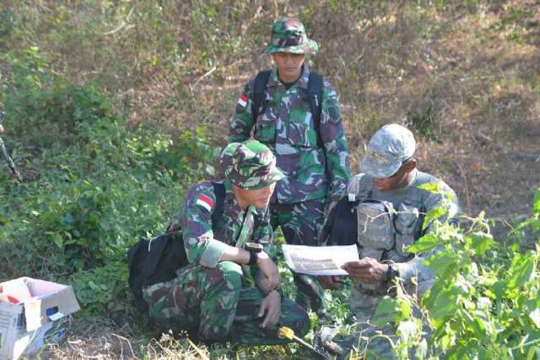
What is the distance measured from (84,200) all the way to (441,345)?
2.85m

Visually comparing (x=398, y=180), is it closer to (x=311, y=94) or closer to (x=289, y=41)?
(x=311, y=94)

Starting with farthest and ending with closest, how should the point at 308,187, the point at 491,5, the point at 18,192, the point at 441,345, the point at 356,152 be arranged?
the point at 491,5 < the point at 356,152 < the point at 18,192 < the point at 308,187 < the point at 441,345

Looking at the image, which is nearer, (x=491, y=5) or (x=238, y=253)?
(x=238, y=253)

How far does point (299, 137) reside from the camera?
17.8ft

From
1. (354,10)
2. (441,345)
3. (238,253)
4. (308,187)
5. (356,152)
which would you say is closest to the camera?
(441,345)

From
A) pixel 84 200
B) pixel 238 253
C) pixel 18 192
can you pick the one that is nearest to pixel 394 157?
pixel 238 253

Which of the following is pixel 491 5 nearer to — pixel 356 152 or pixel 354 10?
pixel 354 10

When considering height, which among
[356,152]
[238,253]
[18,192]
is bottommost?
[356,152]

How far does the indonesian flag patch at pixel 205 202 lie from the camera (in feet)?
15.1

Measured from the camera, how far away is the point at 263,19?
370 inches

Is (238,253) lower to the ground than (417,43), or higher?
higher

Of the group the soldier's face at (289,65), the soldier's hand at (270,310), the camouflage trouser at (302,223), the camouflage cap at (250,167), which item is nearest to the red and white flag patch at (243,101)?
the soldier's face at (289,65)

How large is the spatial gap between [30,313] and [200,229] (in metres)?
0.92

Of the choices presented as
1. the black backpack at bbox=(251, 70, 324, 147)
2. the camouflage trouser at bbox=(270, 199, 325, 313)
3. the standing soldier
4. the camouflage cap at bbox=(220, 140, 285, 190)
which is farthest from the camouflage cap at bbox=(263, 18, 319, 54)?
the camouflage cap at bbox=(220, 140, 285, 190)
